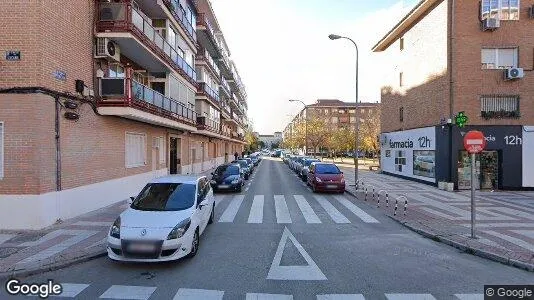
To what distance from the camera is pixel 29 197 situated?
886 centimetres

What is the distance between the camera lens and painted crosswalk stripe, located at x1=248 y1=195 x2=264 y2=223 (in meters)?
10.5

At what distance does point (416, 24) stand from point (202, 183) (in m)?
20.3

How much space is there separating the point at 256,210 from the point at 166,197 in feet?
16.0

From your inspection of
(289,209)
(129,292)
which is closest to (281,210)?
(289,209)

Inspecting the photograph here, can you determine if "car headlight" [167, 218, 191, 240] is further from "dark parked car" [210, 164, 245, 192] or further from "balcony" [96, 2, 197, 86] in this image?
"dark parked car" [210, 164, 245, 192]

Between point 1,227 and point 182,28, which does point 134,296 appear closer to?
point 1,227

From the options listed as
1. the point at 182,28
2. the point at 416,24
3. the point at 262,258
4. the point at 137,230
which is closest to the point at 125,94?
the point at 137,230

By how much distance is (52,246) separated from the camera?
23.9 ft

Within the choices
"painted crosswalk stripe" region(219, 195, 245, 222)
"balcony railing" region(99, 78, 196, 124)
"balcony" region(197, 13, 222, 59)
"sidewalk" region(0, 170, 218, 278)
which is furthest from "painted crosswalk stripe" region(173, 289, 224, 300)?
"balcony" region(197, 13, 222, 59)

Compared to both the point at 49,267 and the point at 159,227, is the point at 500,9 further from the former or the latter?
the point at 49,267

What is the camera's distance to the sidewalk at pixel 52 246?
607 cm

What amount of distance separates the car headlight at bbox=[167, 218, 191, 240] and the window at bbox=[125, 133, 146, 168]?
921cm

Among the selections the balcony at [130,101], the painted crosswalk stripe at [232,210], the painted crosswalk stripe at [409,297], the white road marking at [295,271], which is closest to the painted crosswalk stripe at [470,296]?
the painted crosswalk stripe at [409,297]

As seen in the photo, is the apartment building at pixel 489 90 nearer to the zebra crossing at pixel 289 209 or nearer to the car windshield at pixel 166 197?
the zebra crossing at pixel 289 209
